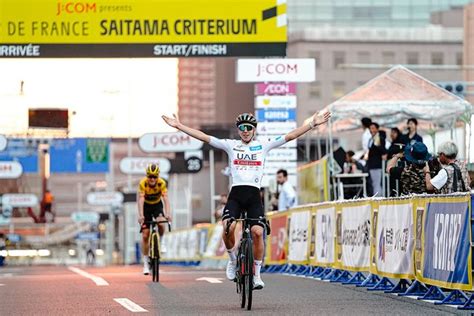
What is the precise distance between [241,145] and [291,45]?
127m

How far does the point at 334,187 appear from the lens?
28688 mm

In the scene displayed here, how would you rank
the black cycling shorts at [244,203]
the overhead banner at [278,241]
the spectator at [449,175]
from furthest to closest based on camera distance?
1. the overhead banner at [278,241]
2. the spectator at [449,175]
3. the black cycling shorts at [244,203]

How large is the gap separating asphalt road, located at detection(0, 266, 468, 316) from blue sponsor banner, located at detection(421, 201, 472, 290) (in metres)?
0.30

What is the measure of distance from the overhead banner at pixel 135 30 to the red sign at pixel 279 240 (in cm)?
412

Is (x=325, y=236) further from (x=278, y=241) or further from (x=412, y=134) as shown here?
(x=278, y=241)

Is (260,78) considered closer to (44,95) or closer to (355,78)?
(44,95)

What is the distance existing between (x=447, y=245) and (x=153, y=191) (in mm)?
8194

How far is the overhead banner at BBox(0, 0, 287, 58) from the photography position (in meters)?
30.5

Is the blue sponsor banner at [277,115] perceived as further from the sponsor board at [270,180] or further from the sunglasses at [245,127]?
the sunglasses at [245,127]

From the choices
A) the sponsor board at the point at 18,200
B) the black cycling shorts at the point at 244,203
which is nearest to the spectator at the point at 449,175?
the black cycling shorts at the point at 244,203

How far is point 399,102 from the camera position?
1190 inches

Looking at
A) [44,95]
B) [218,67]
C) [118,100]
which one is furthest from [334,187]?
[218,67]

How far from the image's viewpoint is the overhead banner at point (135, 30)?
1202 inches

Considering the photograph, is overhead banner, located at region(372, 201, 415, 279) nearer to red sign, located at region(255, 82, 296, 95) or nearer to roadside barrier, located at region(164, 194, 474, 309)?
roadside barrier, located at region(164, 194, 474, 309)
